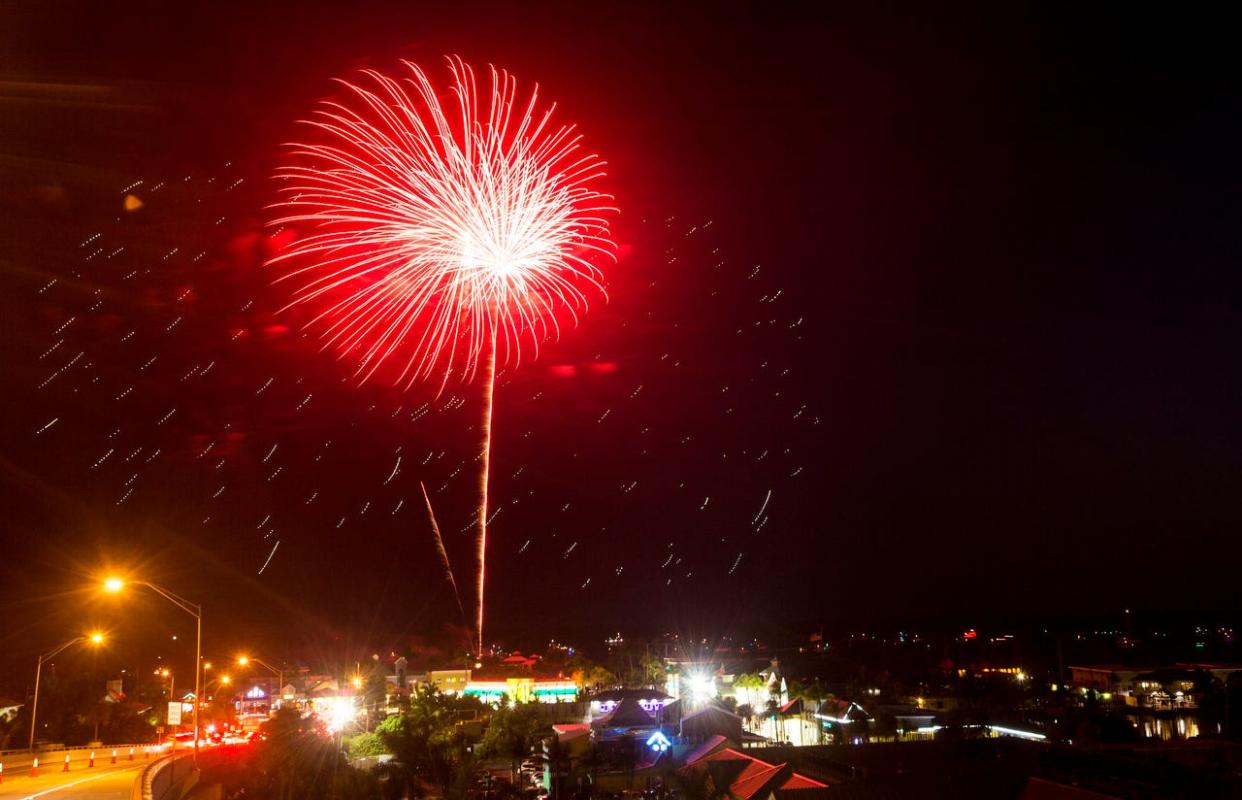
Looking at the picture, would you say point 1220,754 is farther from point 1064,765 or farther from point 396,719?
point 396,719

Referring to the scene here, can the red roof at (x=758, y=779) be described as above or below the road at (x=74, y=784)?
below

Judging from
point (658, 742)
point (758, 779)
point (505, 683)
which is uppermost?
point (505, 683)

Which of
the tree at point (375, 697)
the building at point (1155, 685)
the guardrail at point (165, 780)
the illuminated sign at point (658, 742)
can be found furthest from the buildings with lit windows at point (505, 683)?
the building at point (1155, 685)

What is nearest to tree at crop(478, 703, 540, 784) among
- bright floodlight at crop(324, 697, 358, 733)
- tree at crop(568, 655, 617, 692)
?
bright floodlight at crop(324, 697, 358, 733)

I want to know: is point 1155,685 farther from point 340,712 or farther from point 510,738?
point 340,712

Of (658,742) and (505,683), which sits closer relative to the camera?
(658,742)

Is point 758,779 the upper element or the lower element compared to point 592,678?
lower

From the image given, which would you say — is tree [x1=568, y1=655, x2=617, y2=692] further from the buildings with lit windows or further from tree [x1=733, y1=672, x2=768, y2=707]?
tree [x1=733, y1=672, x2=768, y2=707]

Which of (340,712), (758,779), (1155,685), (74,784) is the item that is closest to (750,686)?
(340,712)

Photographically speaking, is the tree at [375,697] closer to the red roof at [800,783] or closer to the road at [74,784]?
the road at [74,784]
